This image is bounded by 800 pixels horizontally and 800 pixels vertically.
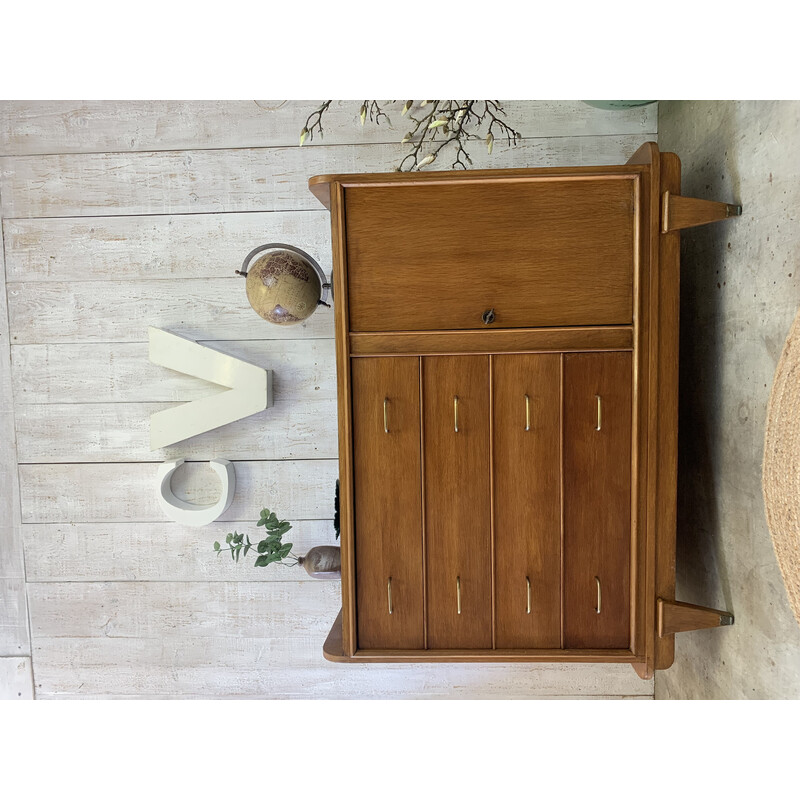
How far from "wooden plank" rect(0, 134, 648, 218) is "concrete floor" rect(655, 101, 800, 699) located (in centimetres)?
53

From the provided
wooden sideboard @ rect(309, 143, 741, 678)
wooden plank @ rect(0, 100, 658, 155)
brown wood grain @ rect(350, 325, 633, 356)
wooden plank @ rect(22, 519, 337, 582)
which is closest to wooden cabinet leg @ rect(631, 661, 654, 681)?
wooden sideboard @ rect(309, 143, 741, 678)

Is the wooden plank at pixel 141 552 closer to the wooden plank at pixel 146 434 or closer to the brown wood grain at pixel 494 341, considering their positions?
the wooden plank at pixel 146 434

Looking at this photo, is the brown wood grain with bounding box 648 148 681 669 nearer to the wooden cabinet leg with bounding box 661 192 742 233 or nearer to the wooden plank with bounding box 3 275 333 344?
the wooden cabinet leg with bounding box 661 192 742 233

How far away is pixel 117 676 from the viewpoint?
85.0 inches

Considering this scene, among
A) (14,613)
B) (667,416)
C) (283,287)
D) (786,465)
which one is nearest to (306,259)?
(283,287)

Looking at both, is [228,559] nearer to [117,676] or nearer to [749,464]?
[117,676]

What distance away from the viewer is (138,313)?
2.04m

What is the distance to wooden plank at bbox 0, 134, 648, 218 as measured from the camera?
1.99 metres

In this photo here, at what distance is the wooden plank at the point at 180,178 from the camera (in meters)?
1.99

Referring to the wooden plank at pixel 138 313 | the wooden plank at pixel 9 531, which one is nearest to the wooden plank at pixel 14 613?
the wooden plank at pixel 9 531

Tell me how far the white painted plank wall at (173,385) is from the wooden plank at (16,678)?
4cm

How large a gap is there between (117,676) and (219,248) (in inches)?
62.9

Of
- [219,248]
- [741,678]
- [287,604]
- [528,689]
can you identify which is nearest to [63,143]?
[219,248]

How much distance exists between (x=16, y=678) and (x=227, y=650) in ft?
2.62
